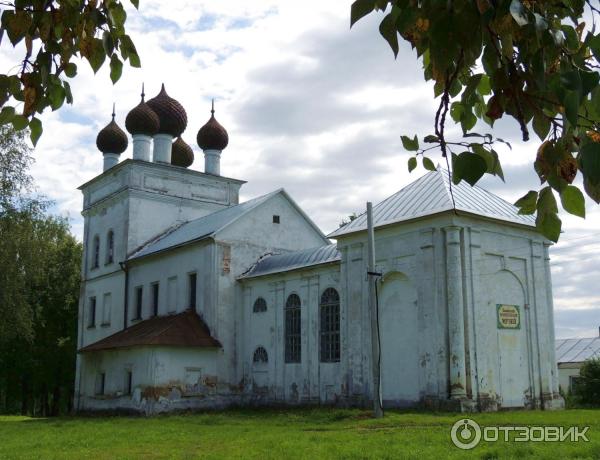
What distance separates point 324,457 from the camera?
10.4 m

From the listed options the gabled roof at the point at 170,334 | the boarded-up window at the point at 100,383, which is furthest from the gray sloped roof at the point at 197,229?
the boarded-up window at the point at 100,383

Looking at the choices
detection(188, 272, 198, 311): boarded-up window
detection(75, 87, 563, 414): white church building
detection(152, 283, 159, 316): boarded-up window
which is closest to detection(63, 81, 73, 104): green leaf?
detection(75, 87, 563, 414): white church building

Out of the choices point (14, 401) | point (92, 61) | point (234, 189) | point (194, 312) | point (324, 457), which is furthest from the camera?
point (14, 401)

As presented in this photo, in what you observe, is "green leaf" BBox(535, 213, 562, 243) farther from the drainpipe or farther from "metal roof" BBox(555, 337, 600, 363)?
"metal roof" BBox(555, 337, 600, 363)

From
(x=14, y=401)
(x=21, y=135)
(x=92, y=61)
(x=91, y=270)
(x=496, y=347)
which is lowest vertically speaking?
(x=14, y=401)

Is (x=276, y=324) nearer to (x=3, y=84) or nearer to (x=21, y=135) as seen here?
(x=21, y=135)

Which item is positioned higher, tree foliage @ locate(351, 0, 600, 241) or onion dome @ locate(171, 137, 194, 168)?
onion dome @ locate(171, 137, 194, 168)

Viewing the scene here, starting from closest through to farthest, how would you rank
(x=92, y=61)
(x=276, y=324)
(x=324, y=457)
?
(x=92, y=61)
(x=324, y=457)
(x=276, y=324)

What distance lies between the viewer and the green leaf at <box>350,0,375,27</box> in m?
2.21

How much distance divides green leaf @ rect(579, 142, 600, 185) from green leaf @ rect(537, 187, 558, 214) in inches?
13.7

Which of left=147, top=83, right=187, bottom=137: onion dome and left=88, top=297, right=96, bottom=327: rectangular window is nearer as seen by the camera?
left=147, top=83, right=187, bottom=137: onion dome

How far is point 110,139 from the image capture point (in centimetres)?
3388

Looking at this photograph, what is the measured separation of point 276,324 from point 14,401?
3624 centimetres

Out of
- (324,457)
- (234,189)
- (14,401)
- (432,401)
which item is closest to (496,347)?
(432,401)
